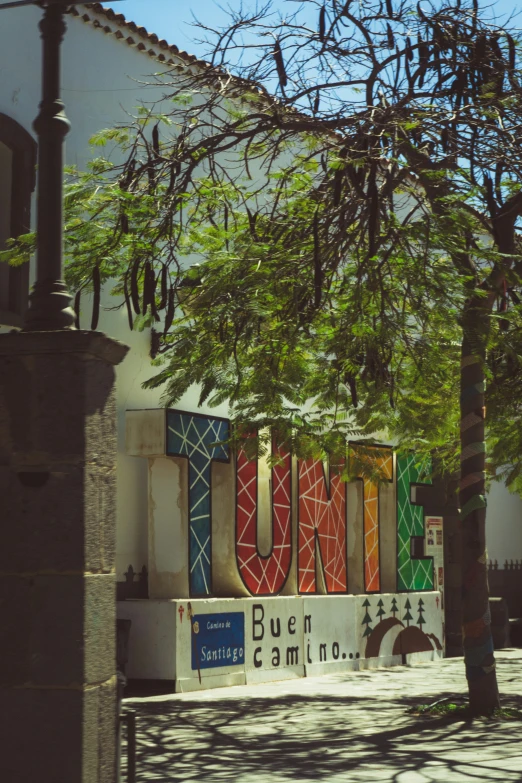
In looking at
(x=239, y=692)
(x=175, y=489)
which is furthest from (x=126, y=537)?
(x=239, y=692)

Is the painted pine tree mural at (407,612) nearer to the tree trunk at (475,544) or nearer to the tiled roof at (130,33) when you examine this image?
the tree trunk at (475,544)

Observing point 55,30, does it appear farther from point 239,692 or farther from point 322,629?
point 322,629

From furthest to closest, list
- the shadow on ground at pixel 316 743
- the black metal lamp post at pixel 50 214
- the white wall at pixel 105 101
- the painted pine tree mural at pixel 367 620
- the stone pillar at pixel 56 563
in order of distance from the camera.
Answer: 1. the painted pine tree mural at pixel 367 620
2. the white wall at pixel 105 101
3. the shadow on ground at pixel 316 743
4. the black metal lamp post at pixel 50 214
5. the stone pillar at pixel 56 563

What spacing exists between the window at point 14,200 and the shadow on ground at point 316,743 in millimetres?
4614

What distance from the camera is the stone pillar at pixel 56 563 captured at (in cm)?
568

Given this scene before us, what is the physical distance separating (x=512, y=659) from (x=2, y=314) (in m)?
12.2

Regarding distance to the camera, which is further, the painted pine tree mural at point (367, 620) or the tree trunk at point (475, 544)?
the painted pine tree mural at point (367, 620)

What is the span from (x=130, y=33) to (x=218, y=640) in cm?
777

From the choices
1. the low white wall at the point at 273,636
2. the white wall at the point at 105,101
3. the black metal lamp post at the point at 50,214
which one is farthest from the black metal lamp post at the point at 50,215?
the low white wall at the point at 273,636

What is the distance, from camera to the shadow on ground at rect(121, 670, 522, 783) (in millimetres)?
8773

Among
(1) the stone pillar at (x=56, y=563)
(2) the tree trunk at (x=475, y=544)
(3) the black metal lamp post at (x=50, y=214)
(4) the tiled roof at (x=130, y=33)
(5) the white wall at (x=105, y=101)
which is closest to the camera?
(1) the stone pillar at (x=56, y=563)

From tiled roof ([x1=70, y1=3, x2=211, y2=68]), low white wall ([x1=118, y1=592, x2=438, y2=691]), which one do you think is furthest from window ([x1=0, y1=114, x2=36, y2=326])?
low white wall ([x1=118, y1=592, x2=438, y2=691])

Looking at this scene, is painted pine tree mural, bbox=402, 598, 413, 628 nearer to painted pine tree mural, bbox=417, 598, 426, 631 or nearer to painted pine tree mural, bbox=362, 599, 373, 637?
painted pine tree mural, bbox=417, 598, 426, 631

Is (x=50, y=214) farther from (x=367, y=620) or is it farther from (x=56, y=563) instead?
(x=367, y=620)
